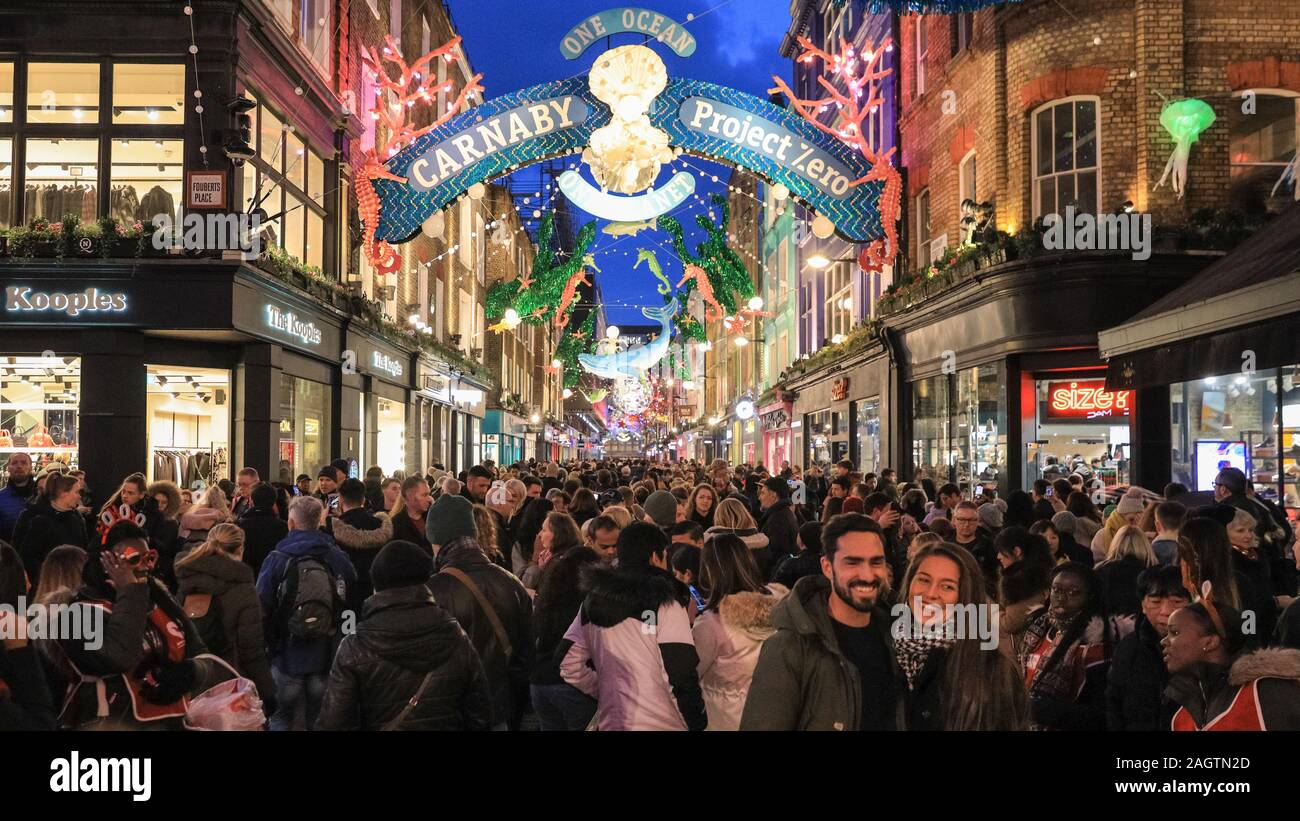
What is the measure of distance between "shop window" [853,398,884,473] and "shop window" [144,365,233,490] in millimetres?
14291

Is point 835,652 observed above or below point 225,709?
above

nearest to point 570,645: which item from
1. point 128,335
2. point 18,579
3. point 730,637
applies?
point 730,637

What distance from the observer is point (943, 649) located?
427 centimetres

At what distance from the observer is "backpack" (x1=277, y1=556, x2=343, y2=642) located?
7.09 m

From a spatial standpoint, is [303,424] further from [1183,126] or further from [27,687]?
[27,687]

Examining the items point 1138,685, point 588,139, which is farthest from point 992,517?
point 588,139

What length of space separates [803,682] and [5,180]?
1719cm

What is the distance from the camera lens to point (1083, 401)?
17.2 m

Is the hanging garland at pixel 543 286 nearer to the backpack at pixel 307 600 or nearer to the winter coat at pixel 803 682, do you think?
the backpack at pixel 307 600

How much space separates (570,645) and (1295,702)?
313 cm

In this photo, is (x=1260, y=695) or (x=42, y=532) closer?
(x=1260, y=695)

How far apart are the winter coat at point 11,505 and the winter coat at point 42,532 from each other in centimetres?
128

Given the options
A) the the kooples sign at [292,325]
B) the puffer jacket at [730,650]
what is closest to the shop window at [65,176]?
the the kooples sign at [292,325]

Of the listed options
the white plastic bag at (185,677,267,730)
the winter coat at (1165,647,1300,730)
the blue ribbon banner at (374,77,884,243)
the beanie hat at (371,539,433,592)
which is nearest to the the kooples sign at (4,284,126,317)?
the blue ribbon banner at (374,77,884,243)
